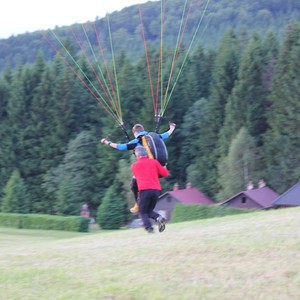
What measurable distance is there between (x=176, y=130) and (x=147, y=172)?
172 feet

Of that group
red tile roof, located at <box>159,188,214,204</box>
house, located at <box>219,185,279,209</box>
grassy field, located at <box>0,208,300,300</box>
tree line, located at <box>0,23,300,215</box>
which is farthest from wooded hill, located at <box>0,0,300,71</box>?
grassy field, located at <box>0,208,300,300</box>

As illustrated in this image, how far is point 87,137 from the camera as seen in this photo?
212 ft

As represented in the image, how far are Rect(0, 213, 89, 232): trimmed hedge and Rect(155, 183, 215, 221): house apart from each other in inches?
464

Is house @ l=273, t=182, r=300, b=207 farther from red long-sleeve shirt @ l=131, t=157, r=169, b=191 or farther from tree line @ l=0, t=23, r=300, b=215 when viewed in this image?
red long-sleeve shirt @ l=131, t=157, r=169, b=191

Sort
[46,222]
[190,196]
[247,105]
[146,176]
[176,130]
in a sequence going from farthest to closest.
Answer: [176,130] → [247,105] → [190,196] → [46,222] → [146,176]

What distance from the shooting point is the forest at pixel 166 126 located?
57250 mm

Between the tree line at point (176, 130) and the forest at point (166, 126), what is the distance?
0.10 m

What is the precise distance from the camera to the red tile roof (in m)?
55.5

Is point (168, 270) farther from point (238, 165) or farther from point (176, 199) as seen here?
point (238, 165)

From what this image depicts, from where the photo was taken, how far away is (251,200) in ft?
167

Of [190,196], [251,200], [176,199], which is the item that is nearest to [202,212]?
[251,200]

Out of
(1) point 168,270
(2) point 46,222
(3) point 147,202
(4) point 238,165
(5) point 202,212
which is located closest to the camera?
(1) point 168,270

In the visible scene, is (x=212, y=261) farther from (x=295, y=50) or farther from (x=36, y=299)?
(x=295, y=50)

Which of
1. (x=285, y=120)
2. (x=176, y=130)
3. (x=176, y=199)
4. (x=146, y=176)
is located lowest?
(x=176, y=199)
